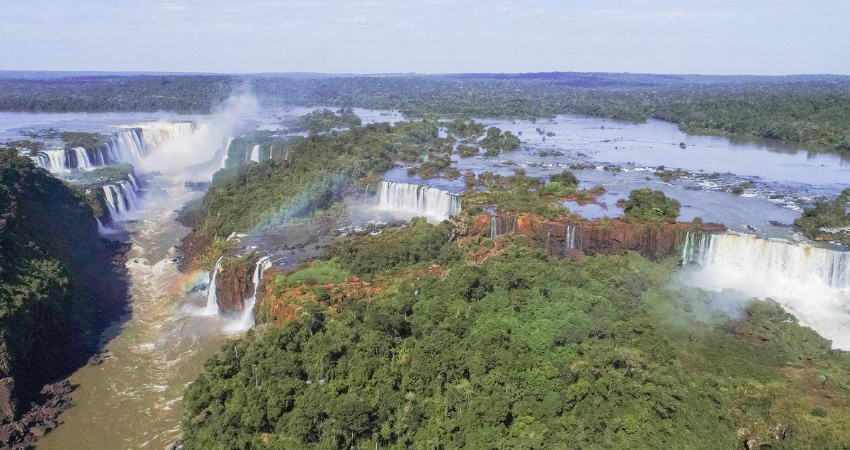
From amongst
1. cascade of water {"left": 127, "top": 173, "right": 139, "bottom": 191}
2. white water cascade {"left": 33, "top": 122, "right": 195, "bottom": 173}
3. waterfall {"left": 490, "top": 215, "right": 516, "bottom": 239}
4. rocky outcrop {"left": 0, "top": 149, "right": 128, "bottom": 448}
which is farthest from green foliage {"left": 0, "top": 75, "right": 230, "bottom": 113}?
waterfall {"left": 490, "top": 215, "right": 516, "bottom": 239}

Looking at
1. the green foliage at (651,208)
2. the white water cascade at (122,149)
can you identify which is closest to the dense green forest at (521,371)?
the green foliage at (651,208)

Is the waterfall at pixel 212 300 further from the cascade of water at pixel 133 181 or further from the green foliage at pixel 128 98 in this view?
the green foliage at pixel 128 98

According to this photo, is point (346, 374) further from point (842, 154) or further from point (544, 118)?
point (544, 118)

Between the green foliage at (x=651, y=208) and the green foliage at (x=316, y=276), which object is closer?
the green foliage at (x=316, y=276)

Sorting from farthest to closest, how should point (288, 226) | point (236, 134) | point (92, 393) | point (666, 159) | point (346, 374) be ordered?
point (236, 134)
point (666, 159)
point (288, 226)
point (92, 393)
point (346, 374)

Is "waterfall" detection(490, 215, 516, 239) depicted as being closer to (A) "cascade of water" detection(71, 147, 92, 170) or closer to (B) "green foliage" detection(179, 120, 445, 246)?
(B) "green foliage" detection(179, 120, 445, 246)

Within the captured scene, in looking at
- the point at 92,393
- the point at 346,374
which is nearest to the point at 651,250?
the point at 346,374

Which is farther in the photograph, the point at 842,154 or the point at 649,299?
the point at 842,154
